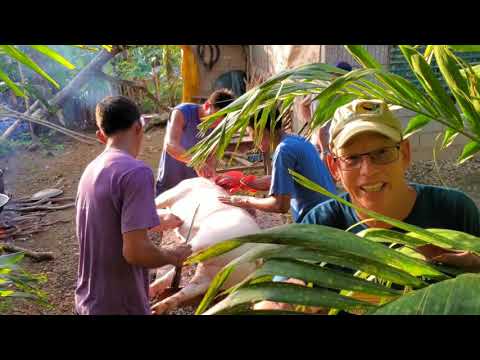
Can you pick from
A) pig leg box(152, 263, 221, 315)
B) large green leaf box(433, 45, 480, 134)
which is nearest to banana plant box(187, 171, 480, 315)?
large green leaf box(433, 45, 480, 134)

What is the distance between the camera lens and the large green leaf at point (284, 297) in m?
0.66

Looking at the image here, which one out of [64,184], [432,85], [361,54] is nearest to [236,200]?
[361,54]

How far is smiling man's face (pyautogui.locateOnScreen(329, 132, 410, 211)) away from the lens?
5.24 ft

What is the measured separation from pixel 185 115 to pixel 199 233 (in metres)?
1.33

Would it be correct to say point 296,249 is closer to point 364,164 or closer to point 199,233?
point 364,164

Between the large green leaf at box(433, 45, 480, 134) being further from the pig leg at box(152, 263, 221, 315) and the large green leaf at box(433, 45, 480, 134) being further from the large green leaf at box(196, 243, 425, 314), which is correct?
the pig leg at box(152, 263, 221, 315)

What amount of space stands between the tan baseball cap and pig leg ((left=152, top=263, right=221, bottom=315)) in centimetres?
208

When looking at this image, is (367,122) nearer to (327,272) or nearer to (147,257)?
(327,272)

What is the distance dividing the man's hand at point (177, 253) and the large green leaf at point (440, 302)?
2113mm

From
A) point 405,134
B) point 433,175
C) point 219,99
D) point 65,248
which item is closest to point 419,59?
point 405,134

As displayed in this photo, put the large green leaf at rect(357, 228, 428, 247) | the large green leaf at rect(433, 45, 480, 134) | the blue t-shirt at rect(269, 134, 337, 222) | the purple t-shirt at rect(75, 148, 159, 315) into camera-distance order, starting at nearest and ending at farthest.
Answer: the large green leaf at rect(357, 228, 428, 247)
the large green leaf at rect(433, 45, 480, 134)
the purple t-shirt at rect(75, 148, 159, 315)
the blue t-shirt at rect(269, 134, 337, 222)

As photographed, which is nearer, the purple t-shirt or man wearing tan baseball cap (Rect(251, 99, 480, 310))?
man wearing tan baseball cap (Rect(251, 99, 480, 310))

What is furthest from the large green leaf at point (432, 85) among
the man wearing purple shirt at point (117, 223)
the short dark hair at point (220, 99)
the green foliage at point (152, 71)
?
the green foliage at point (152, 71)

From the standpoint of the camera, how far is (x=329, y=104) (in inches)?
51.3
